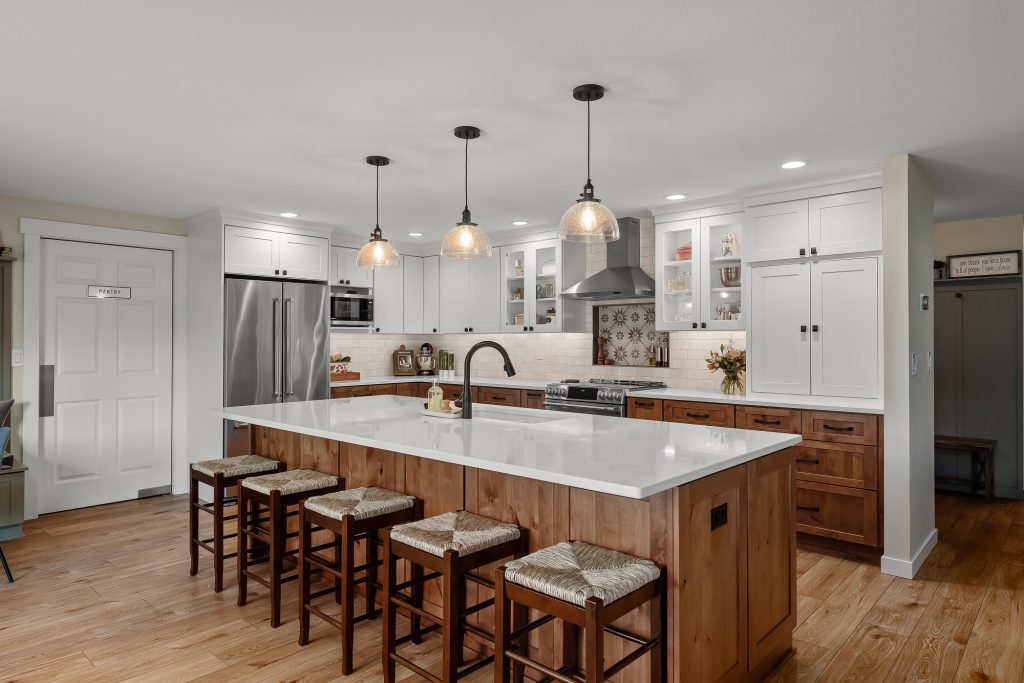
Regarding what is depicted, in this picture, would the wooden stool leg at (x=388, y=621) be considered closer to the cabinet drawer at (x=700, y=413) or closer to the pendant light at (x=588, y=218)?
the pendant light at (x=588, y=218)

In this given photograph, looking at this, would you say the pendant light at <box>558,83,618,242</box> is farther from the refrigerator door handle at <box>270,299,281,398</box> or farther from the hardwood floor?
the refrigerator door handle at <box>270,299,281,398</box>

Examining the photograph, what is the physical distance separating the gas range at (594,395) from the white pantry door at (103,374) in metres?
3.43

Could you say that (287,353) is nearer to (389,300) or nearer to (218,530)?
(389,300)

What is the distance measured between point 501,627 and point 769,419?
2865mm

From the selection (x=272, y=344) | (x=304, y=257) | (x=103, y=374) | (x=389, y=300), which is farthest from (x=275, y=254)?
(x=103, y=374)

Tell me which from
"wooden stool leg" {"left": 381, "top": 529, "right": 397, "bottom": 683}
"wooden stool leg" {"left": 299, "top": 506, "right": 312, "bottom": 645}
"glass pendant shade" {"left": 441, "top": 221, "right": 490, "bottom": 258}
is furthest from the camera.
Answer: "glass pendant shade" {"left": 441, "top": 221, "right": 490, "bottom": 258}

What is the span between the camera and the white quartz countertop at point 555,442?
2.01 metres

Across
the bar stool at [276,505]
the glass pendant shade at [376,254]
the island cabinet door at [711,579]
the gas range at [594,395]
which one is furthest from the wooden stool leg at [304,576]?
the gas range at [594,395]

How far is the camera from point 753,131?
10.8ft

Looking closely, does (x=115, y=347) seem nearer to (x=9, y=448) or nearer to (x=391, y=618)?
A: (x=9, y=448)

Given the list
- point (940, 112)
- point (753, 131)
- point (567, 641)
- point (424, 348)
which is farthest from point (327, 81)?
point (424, 348)

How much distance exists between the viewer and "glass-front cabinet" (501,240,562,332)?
6074 millimetres

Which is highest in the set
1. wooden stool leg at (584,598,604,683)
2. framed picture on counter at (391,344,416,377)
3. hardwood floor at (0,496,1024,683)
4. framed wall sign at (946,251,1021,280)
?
framed wall sign at (946,251,1021,280)

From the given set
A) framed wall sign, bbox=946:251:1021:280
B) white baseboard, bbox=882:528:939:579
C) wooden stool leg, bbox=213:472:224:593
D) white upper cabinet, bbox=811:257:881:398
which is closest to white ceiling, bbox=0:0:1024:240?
white upper cabinet, bbox=811:257:881:398
